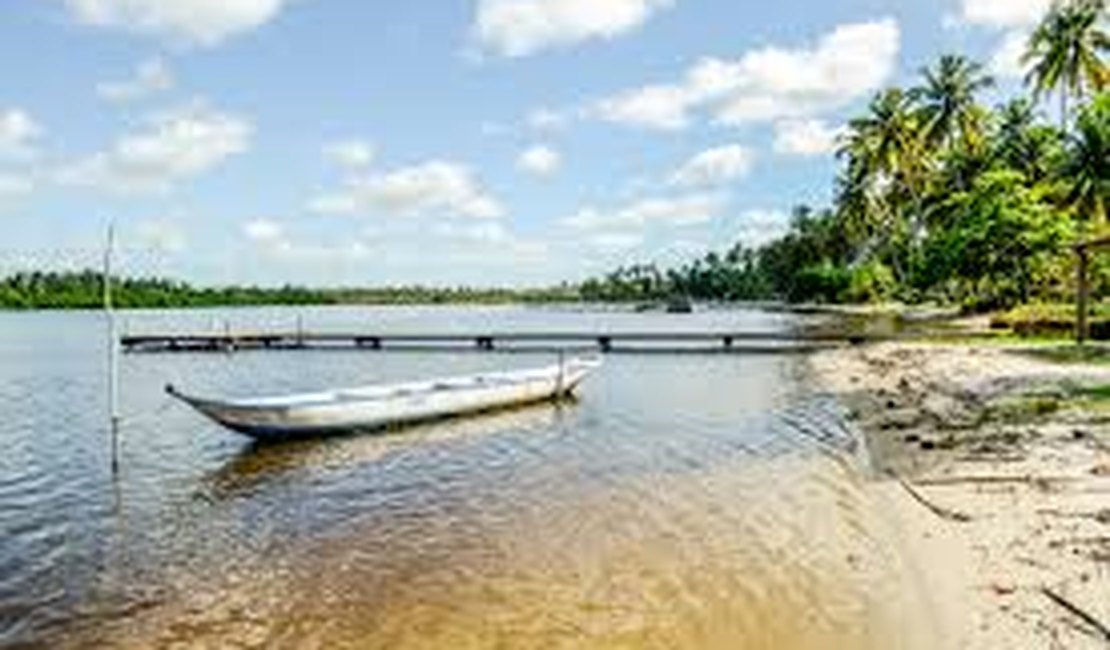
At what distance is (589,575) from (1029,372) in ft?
67.5

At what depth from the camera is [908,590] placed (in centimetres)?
1126

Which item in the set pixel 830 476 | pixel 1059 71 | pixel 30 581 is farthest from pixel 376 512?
pixel 1059 71

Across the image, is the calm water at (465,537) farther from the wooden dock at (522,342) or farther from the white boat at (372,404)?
the wooden dock at (522,342)

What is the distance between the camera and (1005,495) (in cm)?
1454

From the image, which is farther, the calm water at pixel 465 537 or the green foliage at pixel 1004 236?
the green foliage at pixel 1004 236

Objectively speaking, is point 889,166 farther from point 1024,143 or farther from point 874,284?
point 874,284

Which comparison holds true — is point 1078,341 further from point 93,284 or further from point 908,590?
point 93,284

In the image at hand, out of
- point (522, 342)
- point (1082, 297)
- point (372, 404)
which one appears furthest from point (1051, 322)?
point (372, 404)

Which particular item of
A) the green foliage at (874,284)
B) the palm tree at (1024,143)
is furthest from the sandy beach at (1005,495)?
the green foliage at (874,284)

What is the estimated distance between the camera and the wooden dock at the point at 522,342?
52688mm

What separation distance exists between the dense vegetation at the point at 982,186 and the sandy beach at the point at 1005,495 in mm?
11943

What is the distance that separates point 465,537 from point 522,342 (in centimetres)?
4712

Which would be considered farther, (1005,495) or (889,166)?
(889,166)

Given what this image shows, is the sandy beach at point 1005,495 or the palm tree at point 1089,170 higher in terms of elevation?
the palm tree at point 1089,170
